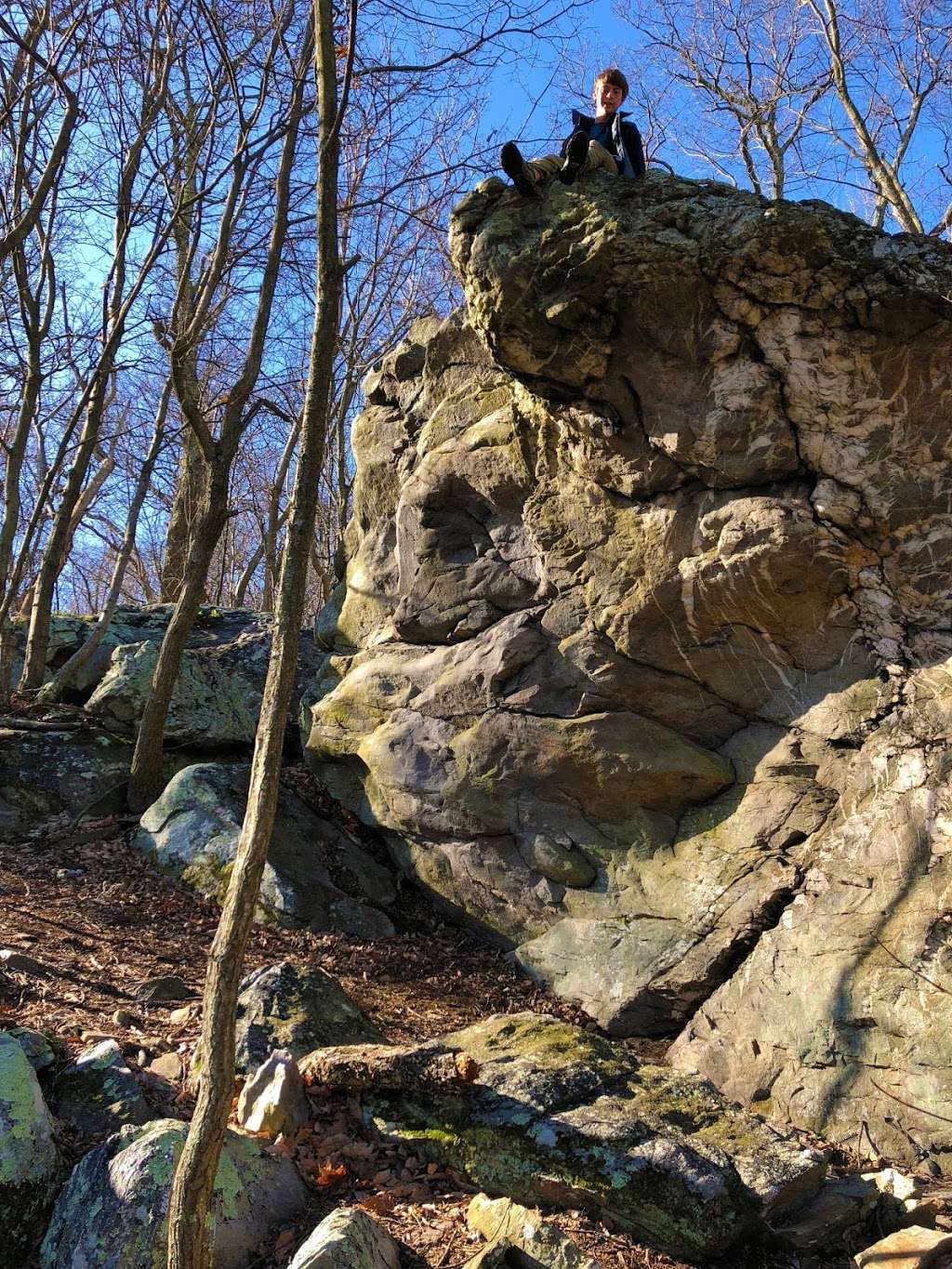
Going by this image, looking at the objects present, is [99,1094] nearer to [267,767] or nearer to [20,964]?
Result: [20,964]

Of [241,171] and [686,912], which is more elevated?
[241,171]

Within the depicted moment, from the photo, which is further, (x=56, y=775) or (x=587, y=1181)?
(x=56, y=775)

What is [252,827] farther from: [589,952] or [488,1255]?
[589,952]

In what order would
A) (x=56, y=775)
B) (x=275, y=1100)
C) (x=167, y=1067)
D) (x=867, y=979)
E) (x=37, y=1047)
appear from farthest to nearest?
1. (x=56, y=775)
2. (x=867, y=979)
3. (x=167, y=1067)
4. (x=37, y=1047)
5. (x=275, y=1100)

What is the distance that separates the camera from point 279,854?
7969 mm

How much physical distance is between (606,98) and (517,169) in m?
1.07

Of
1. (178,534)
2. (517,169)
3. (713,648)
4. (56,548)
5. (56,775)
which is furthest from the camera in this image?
(178,534)

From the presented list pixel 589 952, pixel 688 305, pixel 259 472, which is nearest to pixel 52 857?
pixel 589 952

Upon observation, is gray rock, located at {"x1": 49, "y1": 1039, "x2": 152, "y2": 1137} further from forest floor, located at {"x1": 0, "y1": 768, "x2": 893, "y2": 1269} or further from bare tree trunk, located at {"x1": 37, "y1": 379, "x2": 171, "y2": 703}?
bare tree trunk, located at {"x1": 37, "y1": 379, "x2": 171, "y2": 703}

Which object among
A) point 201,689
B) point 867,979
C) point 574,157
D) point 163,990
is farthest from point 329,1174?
point 201,689

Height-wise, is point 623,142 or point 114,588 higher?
point 623,142

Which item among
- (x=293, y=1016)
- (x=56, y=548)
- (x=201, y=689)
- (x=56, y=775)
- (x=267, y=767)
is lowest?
(x=293, y=1016)

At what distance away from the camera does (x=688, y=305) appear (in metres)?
6.54

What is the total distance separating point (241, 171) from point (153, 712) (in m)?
5.05
